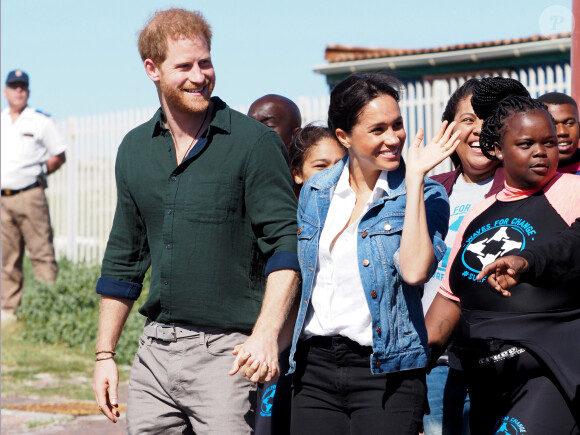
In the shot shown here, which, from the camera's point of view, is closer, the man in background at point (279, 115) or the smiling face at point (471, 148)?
the smiling face at point (471, 148)

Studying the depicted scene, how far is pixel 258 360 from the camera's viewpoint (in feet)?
11.4

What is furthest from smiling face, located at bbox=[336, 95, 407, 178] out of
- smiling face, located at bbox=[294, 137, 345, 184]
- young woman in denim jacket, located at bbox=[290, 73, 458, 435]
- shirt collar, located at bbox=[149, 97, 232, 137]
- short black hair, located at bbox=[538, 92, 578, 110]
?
short black hair, located at bbox=[538, 92, 578, 110]

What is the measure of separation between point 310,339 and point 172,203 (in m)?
0.77

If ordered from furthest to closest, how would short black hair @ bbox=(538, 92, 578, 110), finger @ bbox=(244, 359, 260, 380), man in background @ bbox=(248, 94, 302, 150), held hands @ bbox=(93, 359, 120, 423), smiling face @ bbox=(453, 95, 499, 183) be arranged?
1. man in background @ bbox=(248, 94, 302, 150)
2. short black hair @ bbox=(538, 92, 578, 110)
3. smiling face @ bbox=(453, 95, 499, 183)
4. held hands @ bbox=(93, 359, 120, 423)
5. finger @ bbox=(244, 359, 260, 380)

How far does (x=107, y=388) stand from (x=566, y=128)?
111 inches

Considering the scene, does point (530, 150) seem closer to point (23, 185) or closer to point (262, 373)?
point (262, 373)

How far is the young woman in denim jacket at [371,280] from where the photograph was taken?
357 centimetres

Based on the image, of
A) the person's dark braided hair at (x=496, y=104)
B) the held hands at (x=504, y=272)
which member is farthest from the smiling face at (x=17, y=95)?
the held hands at (x=504, y=272)

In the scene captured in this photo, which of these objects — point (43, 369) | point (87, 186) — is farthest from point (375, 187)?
point (87, 186)

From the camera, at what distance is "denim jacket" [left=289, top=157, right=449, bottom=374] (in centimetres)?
359

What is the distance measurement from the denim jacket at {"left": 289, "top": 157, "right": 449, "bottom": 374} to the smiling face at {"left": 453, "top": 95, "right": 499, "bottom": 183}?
943 mm

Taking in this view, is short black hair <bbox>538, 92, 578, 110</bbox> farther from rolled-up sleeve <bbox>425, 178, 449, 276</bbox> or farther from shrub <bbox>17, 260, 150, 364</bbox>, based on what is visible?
shrub <bbox>17, 260, 150, 364</bbox>

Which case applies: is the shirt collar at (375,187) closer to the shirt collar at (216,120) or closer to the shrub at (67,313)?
the shirt collar at (216,120)

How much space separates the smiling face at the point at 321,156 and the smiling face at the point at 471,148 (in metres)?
0.61
